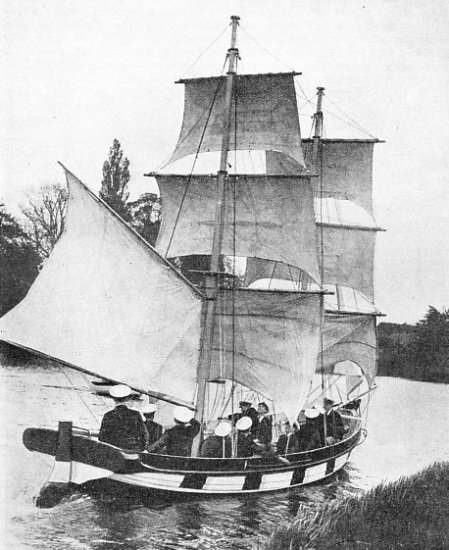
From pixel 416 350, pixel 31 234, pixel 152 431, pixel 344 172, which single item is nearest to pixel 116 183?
pixel 31 234

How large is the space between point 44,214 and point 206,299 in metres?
11.1

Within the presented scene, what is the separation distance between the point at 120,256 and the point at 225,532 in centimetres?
534

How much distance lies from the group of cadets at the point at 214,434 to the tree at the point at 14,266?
8.49 meters

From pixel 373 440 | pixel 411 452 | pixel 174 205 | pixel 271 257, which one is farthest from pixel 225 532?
pixel 373 440

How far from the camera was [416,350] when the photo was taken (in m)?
24.2

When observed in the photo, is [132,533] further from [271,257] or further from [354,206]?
[354,206]

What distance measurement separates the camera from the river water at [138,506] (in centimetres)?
966

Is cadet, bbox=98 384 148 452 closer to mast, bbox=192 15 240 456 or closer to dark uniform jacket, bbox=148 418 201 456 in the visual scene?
dark uniform jacket, bbox=148 418 201 456

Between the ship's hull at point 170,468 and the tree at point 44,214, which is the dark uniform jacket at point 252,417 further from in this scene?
the tree at point 44,214

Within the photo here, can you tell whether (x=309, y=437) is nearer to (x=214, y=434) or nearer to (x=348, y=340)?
(x=214, y=434)

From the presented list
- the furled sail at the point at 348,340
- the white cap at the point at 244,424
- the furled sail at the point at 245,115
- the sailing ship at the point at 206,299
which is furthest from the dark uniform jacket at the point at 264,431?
the furled sail at the point at 348,340

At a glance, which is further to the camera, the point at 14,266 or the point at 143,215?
the point at 143,215


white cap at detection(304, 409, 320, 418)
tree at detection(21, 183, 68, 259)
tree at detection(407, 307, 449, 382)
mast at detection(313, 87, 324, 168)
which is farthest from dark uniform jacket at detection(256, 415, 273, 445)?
tree at detection(21, 183, 68, 259)

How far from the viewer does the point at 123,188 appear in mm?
28750
